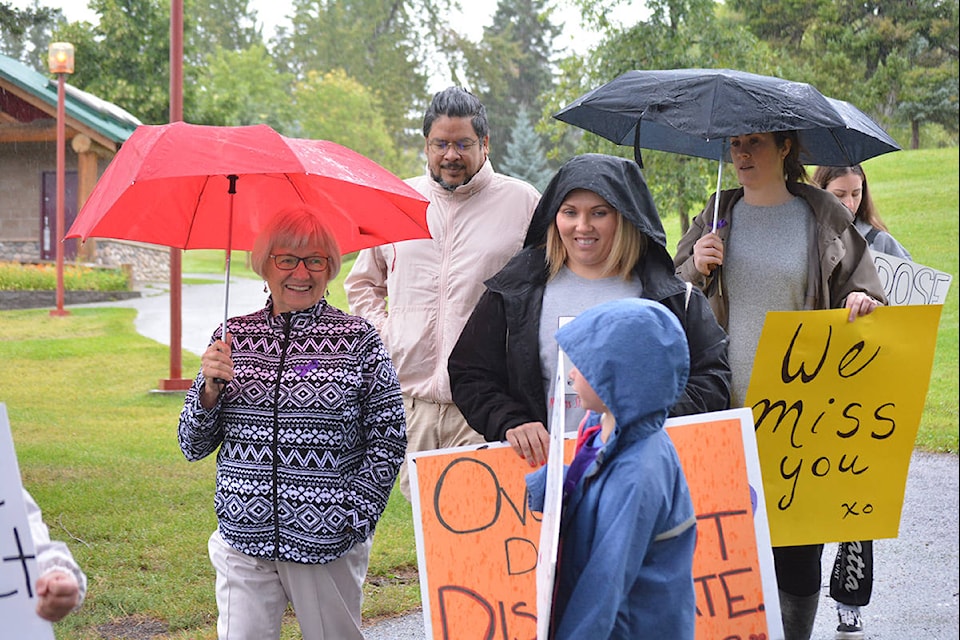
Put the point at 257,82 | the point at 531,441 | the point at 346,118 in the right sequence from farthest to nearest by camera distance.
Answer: the point at 257,82 → the point at 346,118 → the point at 531,441

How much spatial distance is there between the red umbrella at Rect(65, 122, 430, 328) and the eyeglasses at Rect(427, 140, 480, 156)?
0.51 m

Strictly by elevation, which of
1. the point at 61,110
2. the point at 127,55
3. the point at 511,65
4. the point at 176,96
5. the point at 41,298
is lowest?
the point at 41,298

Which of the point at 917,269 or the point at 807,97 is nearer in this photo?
the point at 807,97

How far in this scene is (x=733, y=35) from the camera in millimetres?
14016

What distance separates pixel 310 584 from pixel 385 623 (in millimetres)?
2155

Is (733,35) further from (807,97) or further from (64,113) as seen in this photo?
(807,97)

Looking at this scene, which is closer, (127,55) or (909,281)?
(909,281)

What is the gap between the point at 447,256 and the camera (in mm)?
4172

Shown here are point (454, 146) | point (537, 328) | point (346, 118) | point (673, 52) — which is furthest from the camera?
point (346, 118)

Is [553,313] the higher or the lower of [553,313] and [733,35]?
the lower

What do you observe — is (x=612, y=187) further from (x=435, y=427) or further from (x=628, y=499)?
(x=435, y=427)

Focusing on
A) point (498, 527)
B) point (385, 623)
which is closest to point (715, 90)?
point (498, 527)

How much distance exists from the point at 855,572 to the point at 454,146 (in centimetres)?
258

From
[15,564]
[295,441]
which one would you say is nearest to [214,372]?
[295,441]
